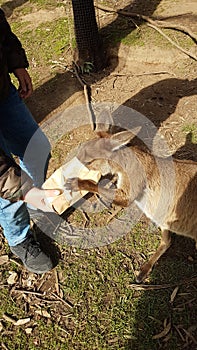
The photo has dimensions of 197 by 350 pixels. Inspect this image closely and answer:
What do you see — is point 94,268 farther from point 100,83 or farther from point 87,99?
point 100,83

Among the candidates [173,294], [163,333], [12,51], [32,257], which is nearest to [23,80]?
[12,51]

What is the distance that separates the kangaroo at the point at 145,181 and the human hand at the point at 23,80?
668 millimetres

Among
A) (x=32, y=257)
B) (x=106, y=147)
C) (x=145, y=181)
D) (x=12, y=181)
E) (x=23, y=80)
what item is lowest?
(x=32, y=257)

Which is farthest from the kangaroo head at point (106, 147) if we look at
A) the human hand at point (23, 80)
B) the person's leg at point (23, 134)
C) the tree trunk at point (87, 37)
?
the tree trunk at point (87, 37)

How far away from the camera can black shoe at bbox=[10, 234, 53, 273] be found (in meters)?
3.25

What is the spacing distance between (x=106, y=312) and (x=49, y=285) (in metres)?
0.52

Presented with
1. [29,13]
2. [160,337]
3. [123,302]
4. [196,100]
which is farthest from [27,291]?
[29,13]

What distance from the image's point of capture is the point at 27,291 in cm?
323

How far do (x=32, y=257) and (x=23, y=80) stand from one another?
4.51 feet

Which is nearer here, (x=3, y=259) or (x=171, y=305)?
(x=171, y=305)

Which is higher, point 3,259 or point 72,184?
point 72,184

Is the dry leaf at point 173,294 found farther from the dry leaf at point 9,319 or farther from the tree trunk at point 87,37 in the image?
the tree trunk at point 87,37

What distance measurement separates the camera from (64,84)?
521cm

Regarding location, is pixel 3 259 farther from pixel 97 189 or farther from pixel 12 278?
pixel 97 189
